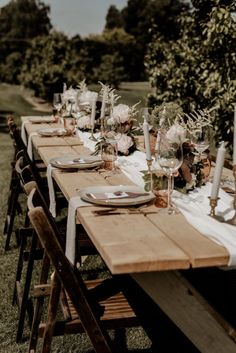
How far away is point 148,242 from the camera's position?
1937 mm

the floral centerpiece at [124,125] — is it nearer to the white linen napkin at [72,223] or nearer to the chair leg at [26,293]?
the chair leg at [26,293]

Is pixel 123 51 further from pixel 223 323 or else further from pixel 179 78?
pixel 223 323

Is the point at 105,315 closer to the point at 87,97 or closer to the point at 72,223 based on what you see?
the point at 72,223

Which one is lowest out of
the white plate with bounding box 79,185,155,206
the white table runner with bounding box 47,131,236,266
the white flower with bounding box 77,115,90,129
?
the white table runner with bounding box 47,131,236,266

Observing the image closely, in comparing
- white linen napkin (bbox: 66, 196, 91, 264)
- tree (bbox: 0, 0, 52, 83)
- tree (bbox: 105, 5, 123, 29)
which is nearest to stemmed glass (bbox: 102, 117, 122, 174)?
white linen napkin (bbox: 66, 196, 91, 264)

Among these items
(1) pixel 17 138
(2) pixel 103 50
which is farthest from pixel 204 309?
(2) pixel 103 50

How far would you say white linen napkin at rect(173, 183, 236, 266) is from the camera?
2.02 m

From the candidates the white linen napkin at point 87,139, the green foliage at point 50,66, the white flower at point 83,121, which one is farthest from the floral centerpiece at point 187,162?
the green foliage at point 50,66

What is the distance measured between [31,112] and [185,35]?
11.6 meters

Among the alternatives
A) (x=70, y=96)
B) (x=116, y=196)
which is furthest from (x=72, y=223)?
(x=70, y=96)

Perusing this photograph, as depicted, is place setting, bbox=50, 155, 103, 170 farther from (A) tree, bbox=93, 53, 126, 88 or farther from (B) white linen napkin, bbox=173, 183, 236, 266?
(A) tree, bbox=93, 53, 126, 88

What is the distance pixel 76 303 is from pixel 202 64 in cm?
588

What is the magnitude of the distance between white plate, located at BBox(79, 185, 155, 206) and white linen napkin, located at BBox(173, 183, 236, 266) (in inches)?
7.1

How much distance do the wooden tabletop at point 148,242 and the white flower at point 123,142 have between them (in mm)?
1370
